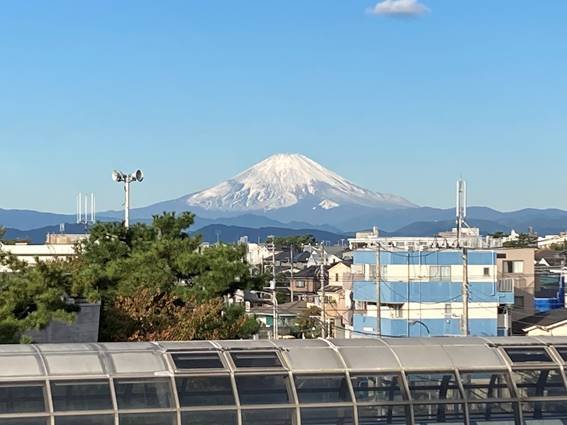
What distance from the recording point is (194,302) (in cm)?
2941

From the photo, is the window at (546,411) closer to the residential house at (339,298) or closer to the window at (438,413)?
the window at (438,413)

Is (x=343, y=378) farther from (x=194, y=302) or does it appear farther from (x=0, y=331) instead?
(x=194, y=302)

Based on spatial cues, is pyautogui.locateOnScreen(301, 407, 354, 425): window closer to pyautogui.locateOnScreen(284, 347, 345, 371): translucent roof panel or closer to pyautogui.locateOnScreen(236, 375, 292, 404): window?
pyautogui.locateOnScreen(236, 375, 292, 404): window

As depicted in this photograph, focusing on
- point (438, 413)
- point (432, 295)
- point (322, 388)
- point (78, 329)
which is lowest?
point (432, 295)

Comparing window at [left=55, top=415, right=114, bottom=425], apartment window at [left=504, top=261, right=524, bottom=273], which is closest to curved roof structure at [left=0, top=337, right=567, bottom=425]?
window at [left=55, top=415, right=114, bottom=425]

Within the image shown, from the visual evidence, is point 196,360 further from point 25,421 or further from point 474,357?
point 474,357

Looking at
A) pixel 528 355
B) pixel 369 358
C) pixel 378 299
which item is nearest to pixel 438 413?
pixel 369 358

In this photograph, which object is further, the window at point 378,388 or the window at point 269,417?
the window at point 378,388

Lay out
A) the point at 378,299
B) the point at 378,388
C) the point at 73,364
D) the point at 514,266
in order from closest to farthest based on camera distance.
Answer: the point at 73,364
the point at 378,388
the point at 378,299
the point at 514,266

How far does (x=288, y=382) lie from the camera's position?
39.7 ft

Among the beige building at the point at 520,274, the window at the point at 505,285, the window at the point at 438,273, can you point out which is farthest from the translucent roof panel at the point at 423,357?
the beige building at the point at 520,274

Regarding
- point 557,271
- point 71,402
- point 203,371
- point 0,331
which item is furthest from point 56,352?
point 557,271

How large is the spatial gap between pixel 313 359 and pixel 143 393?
216 cm

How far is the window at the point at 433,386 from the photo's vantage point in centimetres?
1264
